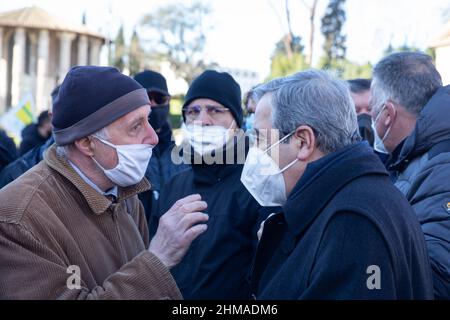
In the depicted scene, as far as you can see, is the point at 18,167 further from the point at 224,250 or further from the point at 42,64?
the point at 42,64

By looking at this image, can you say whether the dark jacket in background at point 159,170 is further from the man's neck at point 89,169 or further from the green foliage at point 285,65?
the green foliage at point 285,65

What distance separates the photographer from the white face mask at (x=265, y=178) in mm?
2562

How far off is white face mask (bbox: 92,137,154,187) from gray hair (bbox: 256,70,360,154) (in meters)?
0.79

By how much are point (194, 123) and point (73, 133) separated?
165 cm

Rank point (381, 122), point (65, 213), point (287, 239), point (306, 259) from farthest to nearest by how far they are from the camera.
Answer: point (381, 122) < point (65, 213) < point (287, 239) < point (306, 259)

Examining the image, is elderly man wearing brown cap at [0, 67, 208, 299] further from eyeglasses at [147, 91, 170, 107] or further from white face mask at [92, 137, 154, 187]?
eyeglasses at [147, 91, 170, 107]

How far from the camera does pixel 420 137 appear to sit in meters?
3.15

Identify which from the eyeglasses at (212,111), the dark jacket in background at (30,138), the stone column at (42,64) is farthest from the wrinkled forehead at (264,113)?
the stone column at (42,64)

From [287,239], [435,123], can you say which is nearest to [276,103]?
[287,239]

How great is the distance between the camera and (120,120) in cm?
272

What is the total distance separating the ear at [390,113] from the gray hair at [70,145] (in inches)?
71.8

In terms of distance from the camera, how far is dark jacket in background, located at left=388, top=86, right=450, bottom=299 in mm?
2574

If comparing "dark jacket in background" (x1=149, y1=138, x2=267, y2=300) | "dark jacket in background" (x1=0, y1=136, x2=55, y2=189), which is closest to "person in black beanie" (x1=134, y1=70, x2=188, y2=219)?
"dark jacket in background" (x1=0, y1=136, x2=55, y2=189)
